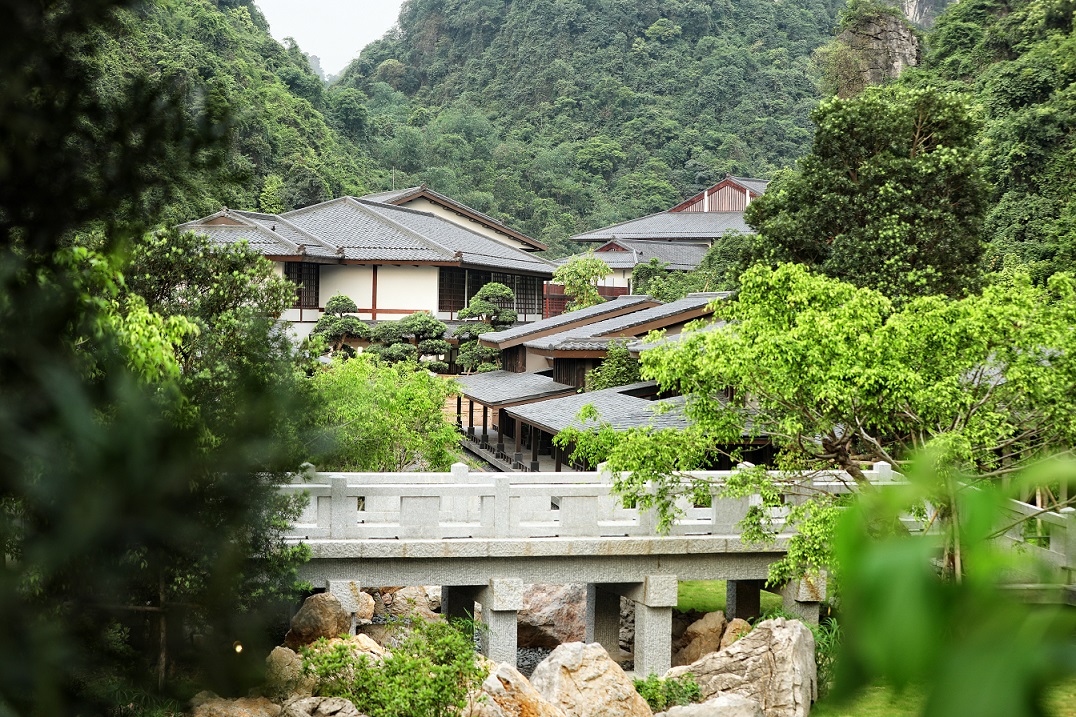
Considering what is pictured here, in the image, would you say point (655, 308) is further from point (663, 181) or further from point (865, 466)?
point (663, 181)

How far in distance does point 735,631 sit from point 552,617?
280 centimetres

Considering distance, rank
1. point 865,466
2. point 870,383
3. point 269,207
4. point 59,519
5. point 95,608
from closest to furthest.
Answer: point 59,519 < point 95,608 < point 870,383 < point 865,466 < point 269,207

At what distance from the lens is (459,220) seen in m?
41.5

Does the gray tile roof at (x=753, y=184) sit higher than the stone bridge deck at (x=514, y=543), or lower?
higher

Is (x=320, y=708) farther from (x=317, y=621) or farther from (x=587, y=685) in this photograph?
(x=317, y=621)

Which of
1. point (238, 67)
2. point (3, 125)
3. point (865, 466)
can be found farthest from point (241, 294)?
point (238, 67)

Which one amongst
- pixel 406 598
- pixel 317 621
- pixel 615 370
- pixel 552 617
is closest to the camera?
pixel 317 621

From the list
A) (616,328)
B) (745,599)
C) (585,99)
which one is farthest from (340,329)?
(585,99)

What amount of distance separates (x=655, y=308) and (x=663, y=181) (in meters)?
41.4

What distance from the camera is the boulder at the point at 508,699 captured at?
7.27 m

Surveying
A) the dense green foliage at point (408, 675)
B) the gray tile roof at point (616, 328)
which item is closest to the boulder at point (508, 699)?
the dense green foliage at point (408, 675)

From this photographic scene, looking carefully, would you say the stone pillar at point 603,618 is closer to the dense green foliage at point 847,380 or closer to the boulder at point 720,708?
the dense green foliage at point 847,380

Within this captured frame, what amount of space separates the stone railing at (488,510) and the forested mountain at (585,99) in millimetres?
46384

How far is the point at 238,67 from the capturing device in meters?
40.8
